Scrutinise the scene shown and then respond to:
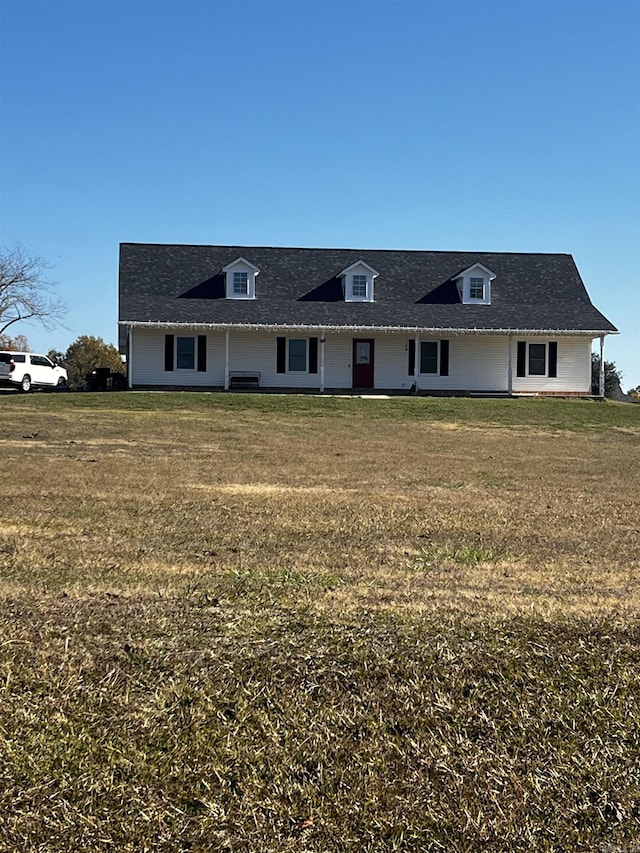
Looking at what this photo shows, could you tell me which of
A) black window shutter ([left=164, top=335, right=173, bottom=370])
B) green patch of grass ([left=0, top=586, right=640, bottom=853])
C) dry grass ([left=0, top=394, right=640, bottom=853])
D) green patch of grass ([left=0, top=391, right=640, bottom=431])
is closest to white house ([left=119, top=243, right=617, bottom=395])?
black window shutter ([left=164, top=335, right=173, bottom=370])

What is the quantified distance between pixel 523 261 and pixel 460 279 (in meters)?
4.26

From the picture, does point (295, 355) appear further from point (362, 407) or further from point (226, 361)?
point (362, 407)

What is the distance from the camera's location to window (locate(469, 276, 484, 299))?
123 feet

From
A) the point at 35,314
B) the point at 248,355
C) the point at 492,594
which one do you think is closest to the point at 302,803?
the point at 492,594

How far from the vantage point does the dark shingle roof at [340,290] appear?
34938 millimetres

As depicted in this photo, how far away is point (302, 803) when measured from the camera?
11.9ft

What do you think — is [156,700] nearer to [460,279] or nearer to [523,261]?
[460,279]

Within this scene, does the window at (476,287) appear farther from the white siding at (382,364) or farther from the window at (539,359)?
the window at (539,359)

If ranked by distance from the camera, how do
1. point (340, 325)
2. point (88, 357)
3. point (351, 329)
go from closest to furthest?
point (351, 329) → point (340, 325) → point (88, 357)

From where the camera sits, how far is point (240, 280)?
36.3 meters

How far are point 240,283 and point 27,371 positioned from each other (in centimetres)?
913

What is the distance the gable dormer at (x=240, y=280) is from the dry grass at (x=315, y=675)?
88.0 feet

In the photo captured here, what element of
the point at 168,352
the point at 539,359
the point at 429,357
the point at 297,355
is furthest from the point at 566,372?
the point at 168,352

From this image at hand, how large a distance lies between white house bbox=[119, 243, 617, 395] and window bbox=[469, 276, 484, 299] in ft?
0.20
